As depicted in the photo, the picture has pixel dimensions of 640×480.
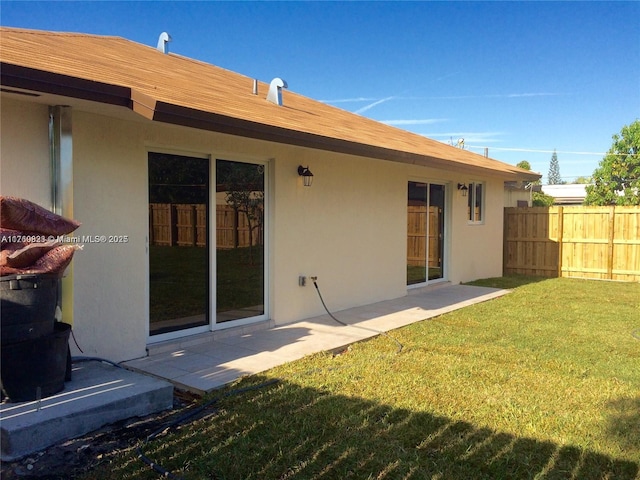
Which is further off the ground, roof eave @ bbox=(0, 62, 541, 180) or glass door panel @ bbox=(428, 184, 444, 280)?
roof eave @ bbox=(0, 62, 541, 180)

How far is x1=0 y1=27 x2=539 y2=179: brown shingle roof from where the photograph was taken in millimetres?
4070

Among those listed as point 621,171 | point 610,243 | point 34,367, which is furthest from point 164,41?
point 621,171

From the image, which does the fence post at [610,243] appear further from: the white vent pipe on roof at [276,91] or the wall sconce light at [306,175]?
the wall sconce light at [306,175]

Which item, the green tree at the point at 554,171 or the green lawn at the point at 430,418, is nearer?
the green lawn at the point at 430,418

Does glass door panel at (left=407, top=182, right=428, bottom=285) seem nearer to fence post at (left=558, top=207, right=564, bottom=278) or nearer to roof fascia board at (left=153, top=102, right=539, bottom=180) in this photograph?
roof fascia board at (left=153, top=102, right=539, bottom=180)

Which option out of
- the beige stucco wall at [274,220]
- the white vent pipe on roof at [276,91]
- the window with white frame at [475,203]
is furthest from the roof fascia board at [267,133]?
the window with white frame at [475,203]

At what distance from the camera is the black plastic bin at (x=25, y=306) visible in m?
3.43

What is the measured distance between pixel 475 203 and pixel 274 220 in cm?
751

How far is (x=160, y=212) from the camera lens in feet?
18.6

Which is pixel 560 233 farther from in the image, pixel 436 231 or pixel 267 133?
pixel 267 133

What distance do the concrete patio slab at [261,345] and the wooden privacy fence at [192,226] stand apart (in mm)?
1198

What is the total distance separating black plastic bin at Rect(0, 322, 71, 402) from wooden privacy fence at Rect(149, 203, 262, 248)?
6.51ft

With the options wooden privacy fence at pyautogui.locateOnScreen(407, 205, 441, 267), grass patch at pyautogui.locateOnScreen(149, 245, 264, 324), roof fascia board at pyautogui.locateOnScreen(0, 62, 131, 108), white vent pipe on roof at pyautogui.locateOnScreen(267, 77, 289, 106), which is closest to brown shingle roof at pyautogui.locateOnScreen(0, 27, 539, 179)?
roof fascia board at pyautogui.locateOnScreen(0, 62, 131, 108)

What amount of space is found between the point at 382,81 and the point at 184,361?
1857 centimetres
